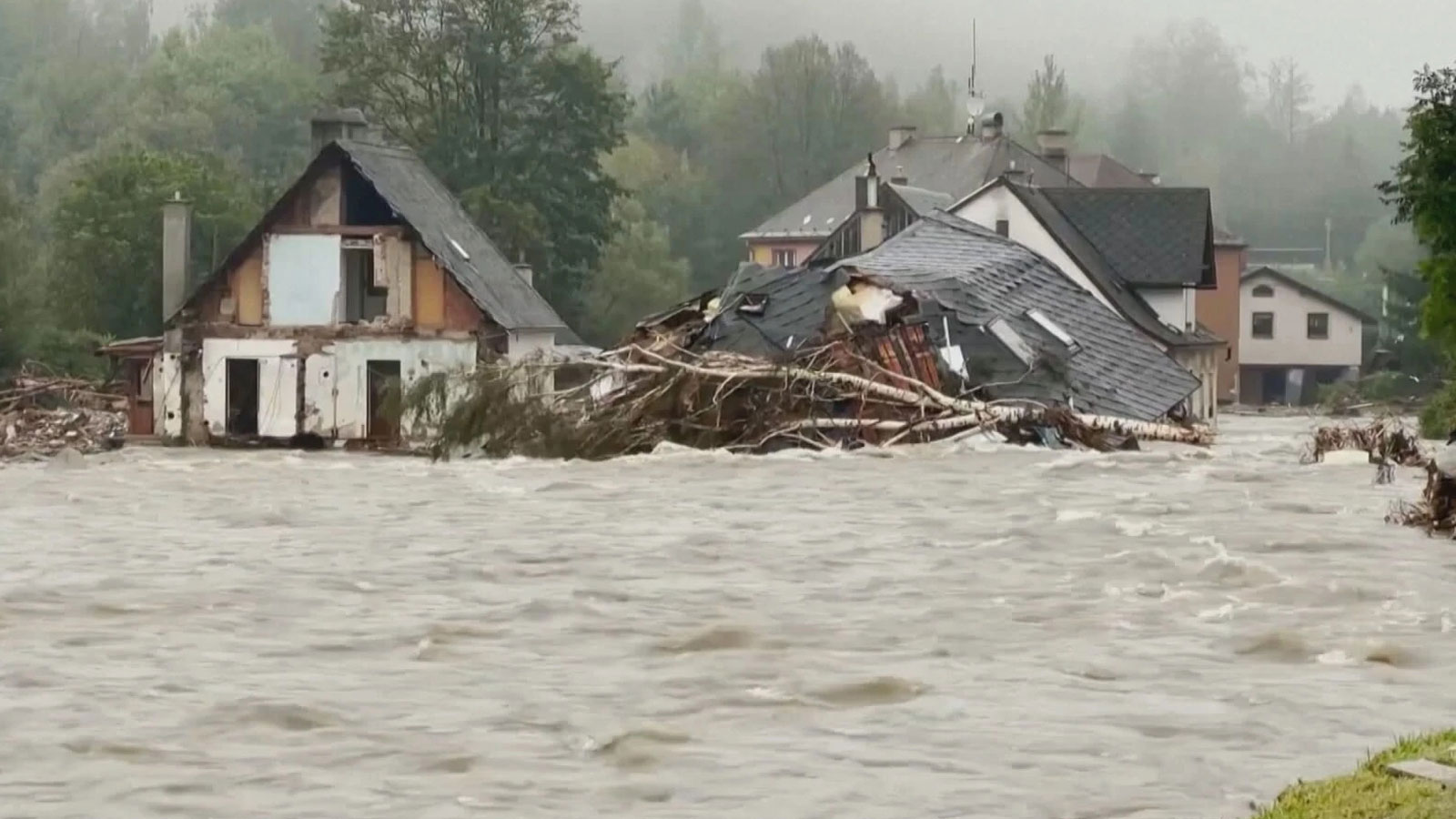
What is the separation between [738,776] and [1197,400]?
1845 inches

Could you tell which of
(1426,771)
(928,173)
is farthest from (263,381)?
(1426,771)

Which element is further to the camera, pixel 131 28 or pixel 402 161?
pixel 131 28

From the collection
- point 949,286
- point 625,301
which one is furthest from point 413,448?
point 625,301

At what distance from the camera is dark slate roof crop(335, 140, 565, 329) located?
159 ft

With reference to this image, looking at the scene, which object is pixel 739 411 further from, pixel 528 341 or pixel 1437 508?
pixel 528 341

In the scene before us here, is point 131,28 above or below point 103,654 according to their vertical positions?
above

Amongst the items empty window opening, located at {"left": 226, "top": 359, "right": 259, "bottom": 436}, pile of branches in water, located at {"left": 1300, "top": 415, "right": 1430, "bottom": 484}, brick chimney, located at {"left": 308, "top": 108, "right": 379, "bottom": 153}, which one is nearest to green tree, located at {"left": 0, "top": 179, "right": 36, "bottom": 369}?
brick chimney, located at {"left": 308, "top": 108, "right": 379, "bottom": 153}

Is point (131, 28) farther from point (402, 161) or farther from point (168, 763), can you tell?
point (168, 763)

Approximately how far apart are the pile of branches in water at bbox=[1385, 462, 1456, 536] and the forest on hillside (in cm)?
1688

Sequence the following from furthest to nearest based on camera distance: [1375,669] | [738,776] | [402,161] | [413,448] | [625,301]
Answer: [625,301], [402,161], [413,448], [1375,669], [738,776]

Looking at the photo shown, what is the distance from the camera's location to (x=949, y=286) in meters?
37.9

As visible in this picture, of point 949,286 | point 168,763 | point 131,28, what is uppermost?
point 131,28

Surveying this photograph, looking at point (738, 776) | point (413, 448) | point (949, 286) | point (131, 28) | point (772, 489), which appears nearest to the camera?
point (738, 776)

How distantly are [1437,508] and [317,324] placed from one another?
30.6m
